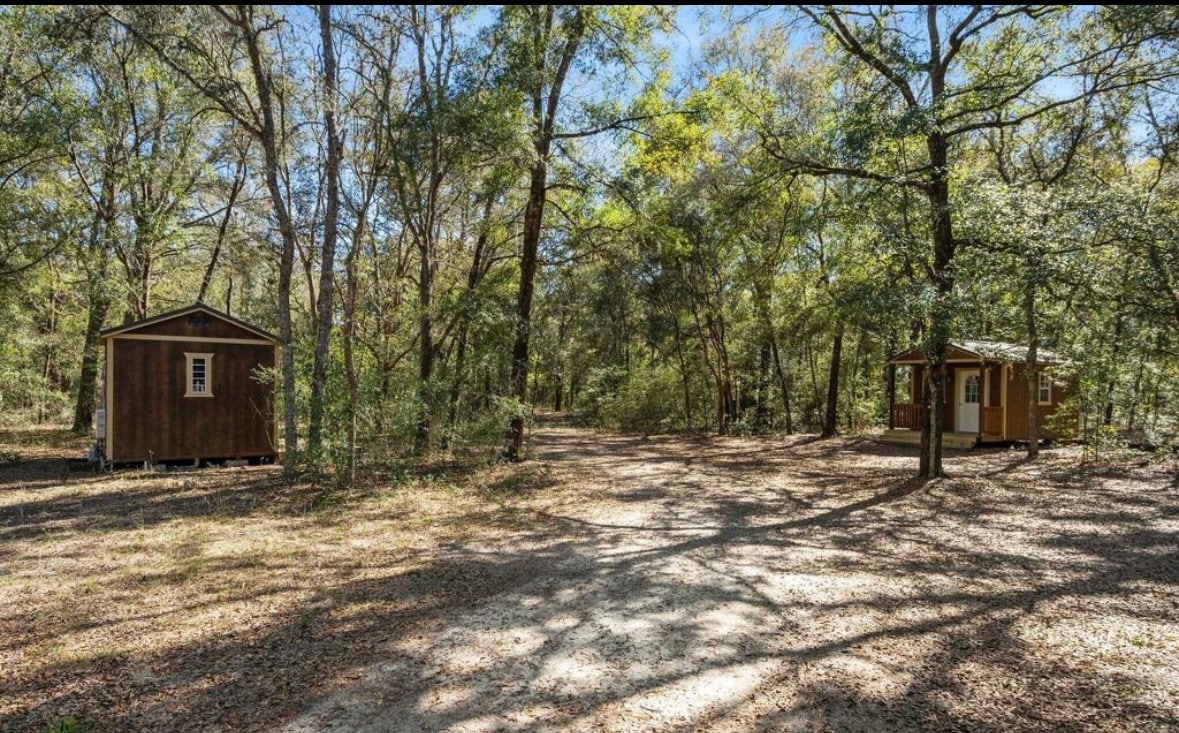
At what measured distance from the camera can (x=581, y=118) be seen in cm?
1158

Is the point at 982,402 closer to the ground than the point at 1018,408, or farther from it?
farther from it

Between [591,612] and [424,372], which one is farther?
[424,372]

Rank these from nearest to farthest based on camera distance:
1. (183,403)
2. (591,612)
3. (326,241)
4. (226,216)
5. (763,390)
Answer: (591,612) < (326,241) < (183,403) < (226,216) < (763,390)

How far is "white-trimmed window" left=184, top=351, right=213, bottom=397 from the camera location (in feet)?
40.7

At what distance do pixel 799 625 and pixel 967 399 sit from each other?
622 inches

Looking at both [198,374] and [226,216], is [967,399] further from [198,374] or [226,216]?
[226,216]

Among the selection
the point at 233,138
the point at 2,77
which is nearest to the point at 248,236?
the point at 233,138

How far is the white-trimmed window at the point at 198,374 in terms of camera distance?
1241cm

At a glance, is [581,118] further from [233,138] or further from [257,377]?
[233,138]

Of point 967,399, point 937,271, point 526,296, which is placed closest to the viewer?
point 937,271

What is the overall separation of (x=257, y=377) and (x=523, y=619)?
34.7 ft

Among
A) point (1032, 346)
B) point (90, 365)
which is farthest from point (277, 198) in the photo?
point (1032, 346)

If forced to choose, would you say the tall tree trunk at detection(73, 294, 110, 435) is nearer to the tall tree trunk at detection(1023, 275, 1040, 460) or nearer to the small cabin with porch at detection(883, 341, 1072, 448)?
the tall tree trunk at detection(1023, 275, 1040, 460)

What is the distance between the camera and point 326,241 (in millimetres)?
9836
